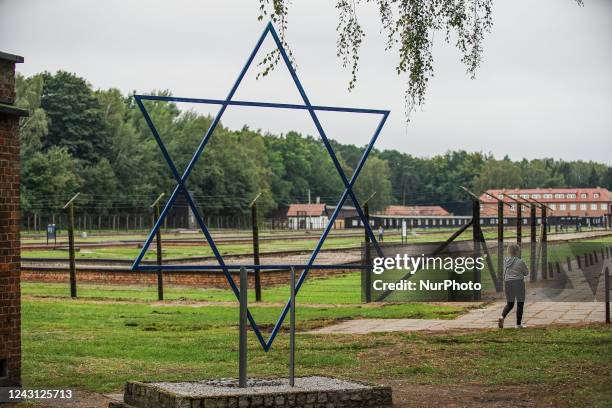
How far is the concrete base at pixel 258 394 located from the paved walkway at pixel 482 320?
668 centimetres

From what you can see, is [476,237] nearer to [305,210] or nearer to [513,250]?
[513,250]

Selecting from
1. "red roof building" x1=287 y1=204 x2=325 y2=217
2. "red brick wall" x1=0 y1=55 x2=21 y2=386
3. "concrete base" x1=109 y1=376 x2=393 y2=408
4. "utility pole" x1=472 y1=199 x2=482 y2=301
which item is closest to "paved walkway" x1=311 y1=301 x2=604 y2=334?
"utility pole" x1=472 y1=199 x2=482 y2=301

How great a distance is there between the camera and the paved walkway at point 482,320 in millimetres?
16609

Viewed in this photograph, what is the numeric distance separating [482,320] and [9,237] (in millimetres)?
10035

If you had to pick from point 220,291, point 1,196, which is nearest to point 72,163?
point 220,291

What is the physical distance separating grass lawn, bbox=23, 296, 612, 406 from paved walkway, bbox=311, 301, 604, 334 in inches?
35.8

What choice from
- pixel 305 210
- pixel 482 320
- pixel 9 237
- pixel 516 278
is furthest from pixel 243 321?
pixel 305 210

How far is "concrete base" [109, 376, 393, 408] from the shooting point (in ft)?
28.3

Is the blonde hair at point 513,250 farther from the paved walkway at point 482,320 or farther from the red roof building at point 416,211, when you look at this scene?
the red roof building at point 416,211

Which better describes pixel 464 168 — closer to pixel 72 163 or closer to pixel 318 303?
pixel 72 163

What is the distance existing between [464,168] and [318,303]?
118157 millimetres

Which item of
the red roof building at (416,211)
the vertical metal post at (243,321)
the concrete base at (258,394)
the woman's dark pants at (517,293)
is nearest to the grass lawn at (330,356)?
the woman's dark pants at (517,293)

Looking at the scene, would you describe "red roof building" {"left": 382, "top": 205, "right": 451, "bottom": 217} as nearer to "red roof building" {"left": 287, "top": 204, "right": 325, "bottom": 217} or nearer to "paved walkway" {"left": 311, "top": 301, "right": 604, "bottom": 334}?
"red roof building" {"left": 287, "top": 204, "right": 325, "bottom": 217}

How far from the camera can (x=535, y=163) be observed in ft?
496
